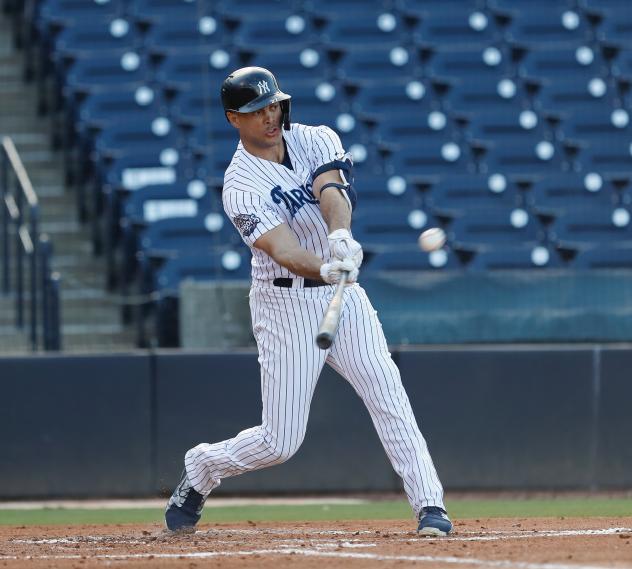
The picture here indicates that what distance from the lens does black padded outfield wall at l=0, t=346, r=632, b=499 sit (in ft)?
26.6

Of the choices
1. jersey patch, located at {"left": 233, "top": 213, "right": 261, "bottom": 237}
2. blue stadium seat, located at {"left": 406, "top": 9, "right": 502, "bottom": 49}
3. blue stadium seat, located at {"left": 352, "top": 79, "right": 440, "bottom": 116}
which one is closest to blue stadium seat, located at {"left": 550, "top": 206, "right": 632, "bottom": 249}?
blue stadium seat, located at {"left": 352, "top": 79, "right": 440, "bottom": 116}

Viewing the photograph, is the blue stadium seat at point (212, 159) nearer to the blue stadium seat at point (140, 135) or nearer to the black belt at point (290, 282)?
the blue stadium seat at point (140, 135)

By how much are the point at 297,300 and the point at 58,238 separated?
20.5ft

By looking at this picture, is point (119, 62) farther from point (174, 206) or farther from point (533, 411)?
point (533, 411)

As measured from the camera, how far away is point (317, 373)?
16.1ft

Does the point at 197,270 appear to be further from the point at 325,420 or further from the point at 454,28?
the point at 454,28

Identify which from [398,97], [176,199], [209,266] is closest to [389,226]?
[209,266]

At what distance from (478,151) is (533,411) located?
345 cm

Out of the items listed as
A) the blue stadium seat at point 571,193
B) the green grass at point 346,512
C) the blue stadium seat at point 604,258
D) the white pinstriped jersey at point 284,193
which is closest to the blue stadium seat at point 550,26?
the blue stadium seat at point 571,193

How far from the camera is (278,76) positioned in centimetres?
1138

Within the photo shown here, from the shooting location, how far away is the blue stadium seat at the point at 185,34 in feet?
38.2

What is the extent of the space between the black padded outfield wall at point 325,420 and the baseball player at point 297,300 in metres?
3.15

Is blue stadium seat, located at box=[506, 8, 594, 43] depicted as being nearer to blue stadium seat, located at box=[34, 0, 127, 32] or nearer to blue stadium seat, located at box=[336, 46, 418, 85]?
blue stadium seat, located at box=[336, 46, 418, 85]

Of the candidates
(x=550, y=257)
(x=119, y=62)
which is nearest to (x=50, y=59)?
(x=119, y=62)
